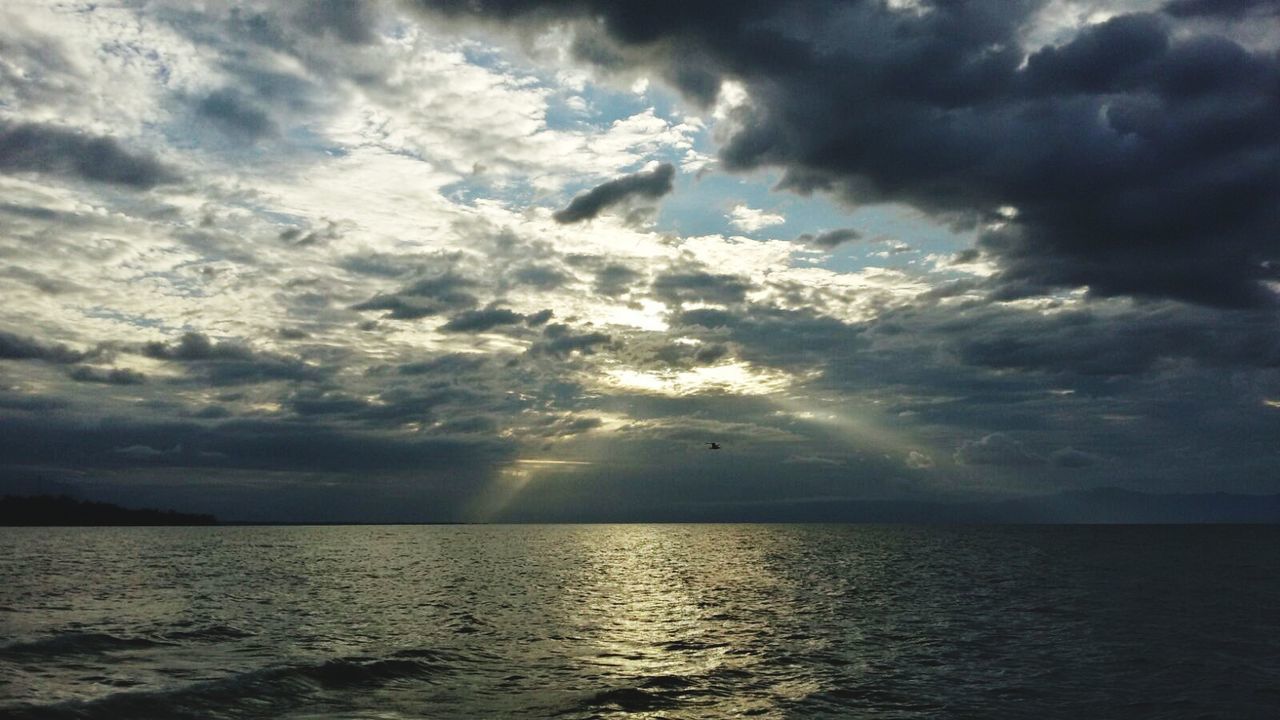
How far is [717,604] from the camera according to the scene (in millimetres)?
60406

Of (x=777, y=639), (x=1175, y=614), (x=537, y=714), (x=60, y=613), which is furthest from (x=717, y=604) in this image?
(x=60, y=613)

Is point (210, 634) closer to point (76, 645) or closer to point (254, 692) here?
point (76, 645)

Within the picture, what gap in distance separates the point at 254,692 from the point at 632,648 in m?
18.0

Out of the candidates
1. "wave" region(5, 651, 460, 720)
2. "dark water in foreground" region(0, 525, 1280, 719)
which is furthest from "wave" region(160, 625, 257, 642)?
"wave" region(5, 651, 460, 720)

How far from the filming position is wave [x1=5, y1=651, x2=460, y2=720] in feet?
84.1

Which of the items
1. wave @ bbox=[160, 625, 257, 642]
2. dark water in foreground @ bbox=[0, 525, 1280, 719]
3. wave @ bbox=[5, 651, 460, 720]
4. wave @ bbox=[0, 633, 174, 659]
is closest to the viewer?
wave @ bbox=[5, 651, 460, 720]

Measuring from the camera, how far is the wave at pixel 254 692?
2562cm

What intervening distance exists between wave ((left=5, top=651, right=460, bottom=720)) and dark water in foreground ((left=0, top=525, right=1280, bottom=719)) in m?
0.14

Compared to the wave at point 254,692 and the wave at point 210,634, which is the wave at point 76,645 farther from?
the wave at point 254,692

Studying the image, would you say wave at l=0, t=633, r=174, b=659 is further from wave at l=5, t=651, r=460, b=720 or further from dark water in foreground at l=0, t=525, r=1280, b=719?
wave at l=5, t=651, r=460, b=720

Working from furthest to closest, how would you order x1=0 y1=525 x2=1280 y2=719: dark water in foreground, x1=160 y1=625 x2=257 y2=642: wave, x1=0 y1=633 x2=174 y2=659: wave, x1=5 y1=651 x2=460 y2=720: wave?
x1=160 y1=625 x2=257 y2=642: wave < x1=0 y1=633 x2=174 y2=659: wave < x1=0 y1=525 x2=1280 y2=719: dark water in foreground < x1=5 y1=651 x2=460 y2=720: wave

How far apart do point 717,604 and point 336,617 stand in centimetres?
2740

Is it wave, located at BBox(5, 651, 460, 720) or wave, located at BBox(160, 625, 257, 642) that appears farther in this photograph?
wave, located at BBox(160, 625, 257, 642)

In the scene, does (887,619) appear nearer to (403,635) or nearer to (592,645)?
(592,645)
